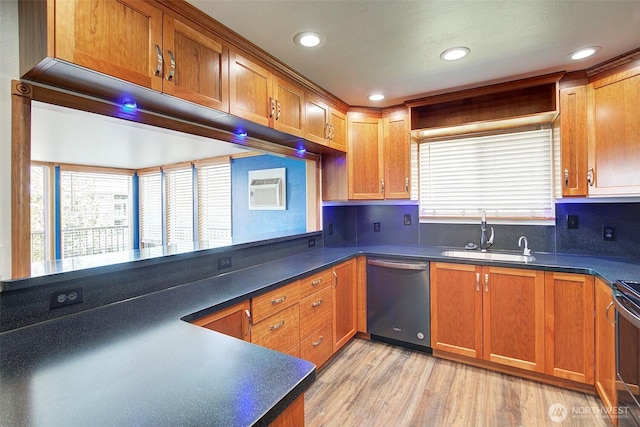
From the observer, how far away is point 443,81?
8.15 feet

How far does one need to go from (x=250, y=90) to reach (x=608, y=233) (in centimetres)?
297

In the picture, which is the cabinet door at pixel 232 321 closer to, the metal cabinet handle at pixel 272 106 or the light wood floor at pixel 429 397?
the light wood floor at pixel 429 397

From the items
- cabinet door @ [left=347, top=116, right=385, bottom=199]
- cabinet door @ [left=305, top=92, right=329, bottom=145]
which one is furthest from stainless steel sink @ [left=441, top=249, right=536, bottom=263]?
cabinet door @ [left=305, top=92, right=329, bottom=145]

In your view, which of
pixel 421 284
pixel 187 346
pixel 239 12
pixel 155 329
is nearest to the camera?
pixel 187 346

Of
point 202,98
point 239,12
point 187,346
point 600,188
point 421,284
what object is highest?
point 239,12

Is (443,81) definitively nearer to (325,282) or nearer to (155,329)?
(325,282)

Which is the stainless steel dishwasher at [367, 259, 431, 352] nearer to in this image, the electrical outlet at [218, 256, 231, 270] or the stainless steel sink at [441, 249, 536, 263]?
the stainless steel sink at [441, 249, 536, 263]

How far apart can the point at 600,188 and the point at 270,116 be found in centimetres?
240

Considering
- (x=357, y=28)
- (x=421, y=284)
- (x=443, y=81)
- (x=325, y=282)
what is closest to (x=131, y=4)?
(x=357, y=28)

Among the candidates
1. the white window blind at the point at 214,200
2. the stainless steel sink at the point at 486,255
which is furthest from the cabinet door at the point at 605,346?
the white window blind at the point at 214,200

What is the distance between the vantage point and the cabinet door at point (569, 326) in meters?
2.05

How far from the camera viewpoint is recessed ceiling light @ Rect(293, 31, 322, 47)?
1.79 metres

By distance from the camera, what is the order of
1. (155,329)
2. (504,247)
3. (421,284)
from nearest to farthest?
(155,329) → (421,284) → (504,247)

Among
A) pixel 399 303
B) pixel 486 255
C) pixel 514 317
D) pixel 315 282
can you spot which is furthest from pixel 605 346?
pixel 315 282
